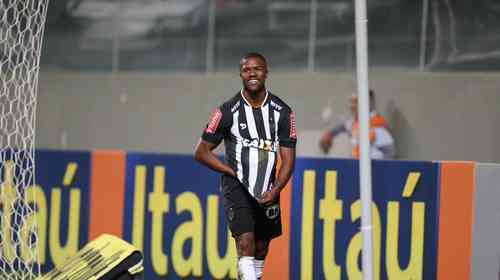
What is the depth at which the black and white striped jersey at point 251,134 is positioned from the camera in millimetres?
8086


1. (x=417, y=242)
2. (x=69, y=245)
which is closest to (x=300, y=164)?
(x=417, y=242)

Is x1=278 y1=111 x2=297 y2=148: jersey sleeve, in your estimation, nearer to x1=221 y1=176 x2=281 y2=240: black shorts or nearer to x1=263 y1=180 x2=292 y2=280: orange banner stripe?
x1=221 y1=176 x2=281 y2=240: black shorts

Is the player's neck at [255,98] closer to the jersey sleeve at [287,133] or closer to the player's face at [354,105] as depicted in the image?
the jersey sleeve at [287,133]

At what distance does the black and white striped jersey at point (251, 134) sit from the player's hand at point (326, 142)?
4.72 meters

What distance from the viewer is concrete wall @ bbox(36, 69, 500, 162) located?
40.5 ft

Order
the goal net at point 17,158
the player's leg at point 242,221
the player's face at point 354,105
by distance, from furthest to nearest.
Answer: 1. the player's face at point 354,105
2. the goal net at point 17,158
3. the player's leg at point 242,221

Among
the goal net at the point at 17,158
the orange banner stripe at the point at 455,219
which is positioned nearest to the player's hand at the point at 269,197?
the orange banner stripe at the point at 455,219

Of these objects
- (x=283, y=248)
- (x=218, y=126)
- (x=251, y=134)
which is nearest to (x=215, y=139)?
(x=218, y=126)

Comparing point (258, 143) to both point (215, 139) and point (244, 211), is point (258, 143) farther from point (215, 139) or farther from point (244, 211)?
point (244, 211)

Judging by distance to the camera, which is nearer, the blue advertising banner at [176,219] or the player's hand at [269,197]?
the player's hand at [269,197]

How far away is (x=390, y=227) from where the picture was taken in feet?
30.5

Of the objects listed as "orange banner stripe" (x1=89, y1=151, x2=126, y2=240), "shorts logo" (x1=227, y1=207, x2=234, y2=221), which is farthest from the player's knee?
"orange banner stripe" (x1=89, y1=151, x2=126, y2=240)

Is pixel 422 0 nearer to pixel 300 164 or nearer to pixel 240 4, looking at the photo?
pixel 240 4

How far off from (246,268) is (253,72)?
4.42 ft
